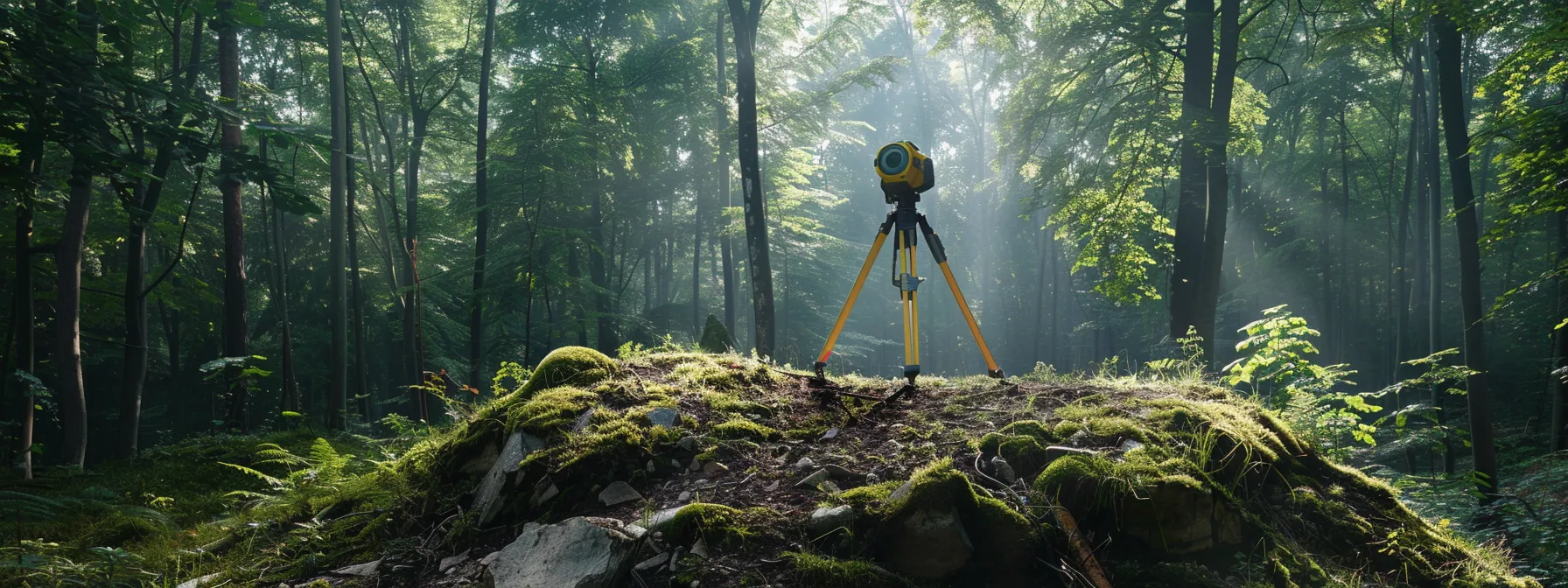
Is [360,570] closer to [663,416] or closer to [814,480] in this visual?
[663,416]

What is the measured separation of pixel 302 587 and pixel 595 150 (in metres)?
17.1

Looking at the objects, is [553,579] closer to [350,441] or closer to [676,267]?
[350,441]

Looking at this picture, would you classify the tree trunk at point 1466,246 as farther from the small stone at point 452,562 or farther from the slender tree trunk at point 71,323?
the slender tree trunk at point 71,323

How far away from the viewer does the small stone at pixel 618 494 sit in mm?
3375

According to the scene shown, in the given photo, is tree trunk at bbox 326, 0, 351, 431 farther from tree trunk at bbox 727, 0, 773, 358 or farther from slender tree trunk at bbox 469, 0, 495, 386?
slender tree trunk at bbox 469, 0, 495, 386

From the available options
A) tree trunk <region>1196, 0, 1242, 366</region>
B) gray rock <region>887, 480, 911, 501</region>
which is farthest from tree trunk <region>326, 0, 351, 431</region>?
tree trunk <region>1196, 0, 1242, 366</region>

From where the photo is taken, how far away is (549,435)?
3779mm

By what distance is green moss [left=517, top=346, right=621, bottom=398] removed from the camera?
4445mm

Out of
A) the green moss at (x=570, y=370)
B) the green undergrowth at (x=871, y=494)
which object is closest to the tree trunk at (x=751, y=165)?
the green undergrowth at (x=871, y=494)

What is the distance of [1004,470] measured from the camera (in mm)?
3328

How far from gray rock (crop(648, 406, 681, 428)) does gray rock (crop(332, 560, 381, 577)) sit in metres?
1.36

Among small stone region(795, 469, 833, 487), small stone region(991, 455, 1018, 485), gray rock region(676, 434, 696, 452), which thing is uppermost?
gray rock region(676, 434, 696, 452)

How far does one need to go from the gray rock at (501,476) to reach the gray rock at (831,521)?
1515 millimetres

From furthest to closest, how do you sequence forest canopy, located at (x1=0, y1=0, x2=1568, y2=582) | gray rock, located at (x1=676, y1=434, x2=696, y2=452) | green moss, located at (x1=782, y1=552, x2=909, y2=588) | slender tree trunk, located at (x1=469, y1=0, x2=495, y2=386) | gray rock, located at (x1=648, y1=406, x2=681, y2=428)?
1. slender tree trunk, located at (x1=469, y1=0, x2=495, y2=386)
2. forest canopy, located at (x1=0, y1=0, x2=1568, y2=582)
3. gray rock, located at (x1=648, y1=406, x2=681, y2=428)
4. gray rock, located at (x1=676, y1=434, x2=696, y2=452)
5. green moss, located at (x1=782, y1=552, x2=909, y2=588)
